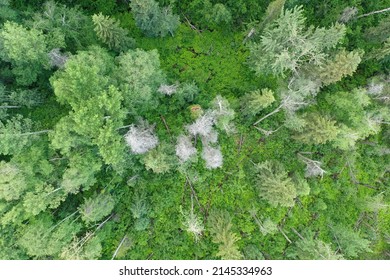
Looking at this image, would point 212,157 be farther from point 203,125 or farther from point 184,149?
point 203,125

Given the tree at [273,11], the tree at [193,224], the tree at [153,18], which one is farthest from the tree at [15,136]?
the tree at [273,11]

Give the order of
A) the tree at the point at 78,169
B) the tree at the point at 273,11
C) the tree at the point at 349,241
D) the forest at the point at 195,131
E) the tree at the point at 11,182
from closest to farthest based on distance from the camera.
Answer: the tree at the point at 11,182 < the tree at the point at 78,169 < the forest at the point at 195,131 < the tree at the point at 273,11 < the tree at the point at 349,241

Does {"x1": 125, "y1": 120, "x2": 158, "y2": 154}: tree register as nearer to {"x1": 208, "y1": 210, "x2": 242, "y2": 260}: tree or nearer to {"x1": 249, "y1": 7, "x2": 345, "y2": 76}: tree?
{"x1": 208, "y1": 210, "x2": 242, "y2": 260}: tree

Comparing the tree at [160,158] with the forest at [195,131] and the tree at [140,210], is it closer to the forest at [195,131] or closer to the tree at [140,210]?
the forest at [195,131]

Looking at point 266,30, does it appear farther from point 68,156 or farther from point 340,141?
point 68,156

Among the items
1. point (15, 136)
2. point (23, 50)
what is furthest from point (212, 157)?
point (23, 50)

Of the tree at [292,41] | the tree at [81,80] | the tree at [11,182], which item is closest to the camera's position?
the tree at [81,80]
